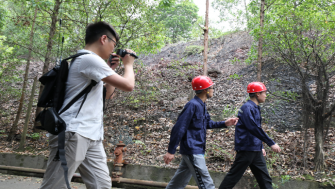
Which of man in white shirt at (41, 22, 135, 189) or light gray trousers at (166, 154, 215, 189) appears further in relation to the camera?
light gray trousers at (166, 154, 215, 189)

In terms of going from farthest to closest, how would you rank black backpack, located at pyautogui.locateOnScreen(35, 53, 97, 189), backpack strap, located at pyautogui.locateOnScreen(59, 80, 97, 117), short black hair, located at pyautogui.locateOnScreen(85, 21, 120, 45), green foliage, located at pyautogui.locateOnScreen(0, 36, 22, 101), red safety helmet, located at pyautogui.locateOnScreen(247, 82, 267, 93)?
green foliage, located at pyautogui.locateOnScreen(0, 36, 22, 101) < red safety helmet, located at pyautogui.locateOnScreen(247, 82, 267, 93) < short black hair, located at pyautogui.locateOnScreen(85, 21, 120, 45) < backpack strap, located at pyautogui.locateOnScreen(59, 80, 97, 117) < black backpack, located at pyautogui.locateOnScreen(35, 53, 97, 189)

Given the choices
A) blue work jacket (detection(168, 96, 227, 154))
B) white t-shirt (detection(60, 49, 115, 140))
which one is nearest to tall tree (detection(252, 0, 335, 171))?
blue work jacket (detection(168, 96, 227, 154))

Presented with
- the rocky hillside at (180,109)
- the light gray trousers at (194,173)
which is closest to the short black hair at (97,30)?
the light gray trousers at (194,173)

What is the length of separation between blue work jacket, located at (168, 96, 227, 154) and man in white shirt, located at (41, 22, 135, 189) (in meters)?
1.25

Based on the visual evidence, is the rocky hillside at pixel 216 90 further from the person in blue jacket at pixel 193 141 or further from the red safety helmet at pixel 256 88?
the person in blue jacket at pixel 193 141

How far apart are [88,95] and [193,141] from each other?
172cm

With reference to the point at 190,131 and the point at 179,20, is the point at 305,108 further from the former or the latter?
the point at 179,20

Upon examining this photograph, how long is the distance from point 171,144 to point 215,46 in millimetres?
17714

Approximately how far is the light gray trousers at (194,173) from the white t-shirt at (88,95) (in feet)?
4.93

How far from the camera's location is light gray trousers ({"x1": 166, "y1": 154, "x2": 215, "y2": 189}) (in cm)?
321

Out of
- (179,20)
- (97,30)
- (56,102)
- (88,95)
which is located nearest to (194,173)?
(88,95)

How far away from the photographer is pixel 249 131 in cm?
382

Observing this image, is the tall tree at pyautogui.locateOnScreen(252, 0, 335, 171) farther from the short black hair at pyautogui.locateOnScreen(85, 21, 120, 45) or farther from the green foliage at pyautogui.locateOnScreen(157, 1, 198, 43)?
the green foliage at pyautogui.locateOnScreen(157, 1, 198, 43)

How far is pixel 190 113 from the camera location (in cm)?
348
